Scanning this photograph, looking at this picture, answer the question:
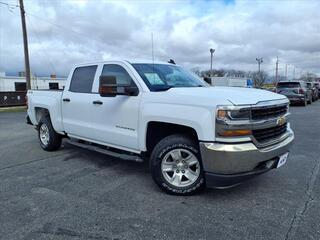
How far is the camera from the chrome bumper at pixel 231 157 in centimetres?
354

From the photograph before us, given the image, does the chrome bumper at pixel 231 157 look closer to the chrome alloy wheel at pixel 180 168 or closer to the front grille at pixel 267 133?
the front grille at pixel 267 133

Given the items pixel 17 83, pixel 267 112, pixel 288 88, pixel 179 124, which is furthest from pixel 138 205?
pixel 17 83

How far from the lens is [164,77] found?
4.86 m

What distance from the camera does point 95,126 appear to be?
527 cm

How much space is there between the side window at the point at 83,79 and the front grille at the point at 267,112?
301cm

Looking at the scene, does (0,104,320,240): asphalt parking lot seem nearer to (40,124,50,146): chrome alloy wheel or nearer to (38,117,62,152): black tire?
(38,117,62,152): black tire

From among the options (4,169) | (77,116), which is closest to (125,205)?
(77,116)

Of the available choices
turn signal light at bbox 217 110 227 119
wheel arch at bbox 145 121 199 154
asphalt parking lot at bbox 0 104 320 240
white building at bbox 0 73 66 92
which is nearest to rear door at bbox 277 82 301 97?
asphalt parking lot at bbox 0 104 320 240

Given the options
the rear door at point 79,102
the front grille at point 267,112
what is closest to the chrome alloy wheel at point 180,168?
the front grille at point 267,112

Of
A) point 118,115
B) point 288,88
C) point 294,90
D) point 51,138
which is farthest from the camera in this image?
point 288,88

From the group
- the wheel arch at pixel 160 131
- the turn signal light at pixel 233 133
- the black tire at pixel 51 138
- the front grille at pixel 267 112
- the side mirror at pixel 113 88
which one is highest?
the side mirror at pixel 113 88

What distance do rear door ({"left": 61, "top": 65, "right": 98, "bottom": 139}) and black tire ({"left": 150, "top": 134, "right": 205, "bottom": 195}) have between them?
5.60 ft

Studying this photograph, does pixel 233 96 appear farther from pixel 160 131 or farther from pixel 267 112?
pixel 160 131

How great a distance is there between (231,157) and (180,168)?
0.85m
